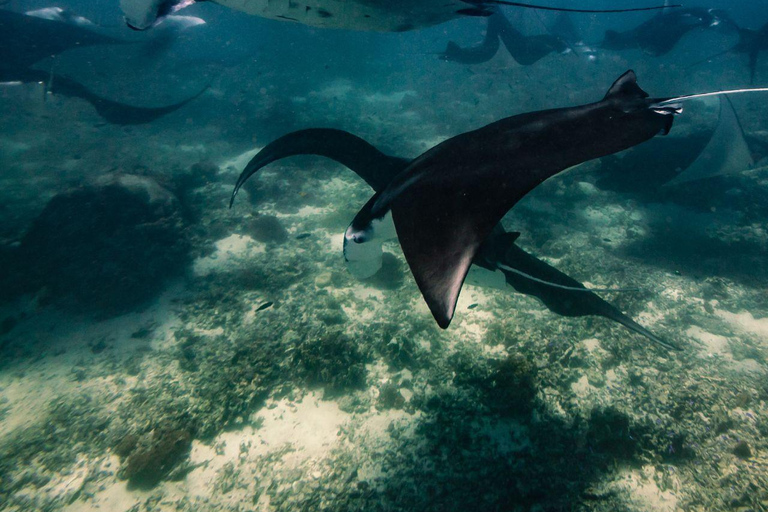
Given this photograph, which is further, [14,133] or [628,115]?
[14,133]

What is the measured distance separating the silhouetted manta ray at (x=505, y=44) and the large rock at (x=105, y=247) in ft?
50.0

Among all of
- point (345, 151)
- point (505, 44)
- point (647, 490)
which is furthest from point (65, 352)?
point (505, 44)

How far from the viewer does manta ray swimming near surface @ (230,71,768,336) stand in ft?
4.70

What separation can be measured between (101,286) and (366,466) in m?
7.37

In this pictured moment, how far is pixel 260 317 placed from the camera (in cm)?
614

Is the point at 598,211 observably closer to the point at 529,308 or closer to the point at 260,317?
the point at 529,308

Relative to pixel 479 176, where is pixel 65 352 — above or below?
below

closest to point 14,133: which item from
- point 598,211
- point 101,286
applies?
point 101,286

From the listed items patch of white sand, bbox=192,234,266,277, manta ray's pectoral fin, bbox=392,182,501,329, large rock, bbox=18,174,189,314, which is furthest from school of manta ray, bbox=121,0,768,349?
large rock, bbox=18,174,189,314

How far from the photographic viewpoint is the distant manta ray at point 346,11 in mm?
3328

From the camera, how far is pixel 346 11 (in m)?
4.20

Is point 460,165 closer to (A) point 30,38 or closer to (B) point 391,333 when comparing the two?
(B) point 391,333

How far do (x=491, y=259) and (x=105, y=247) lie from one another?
30.2 feet

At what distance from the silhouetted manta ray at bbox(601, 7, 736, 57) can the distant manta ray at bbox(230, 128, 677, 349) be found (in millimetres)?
22057
